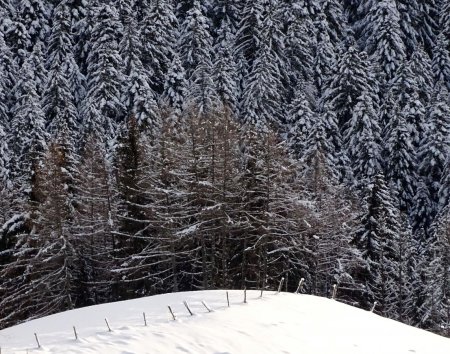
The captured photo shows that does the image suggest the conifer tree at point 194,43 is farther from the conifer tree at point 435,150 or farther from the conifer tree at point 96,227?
the conifer tree at point 96,227

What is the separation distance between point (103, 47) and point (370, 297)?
150 feet

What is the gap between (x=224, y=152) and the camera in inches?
1374

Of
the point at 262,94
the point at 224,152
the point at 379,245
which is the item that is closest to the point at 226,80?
the point at 262,94

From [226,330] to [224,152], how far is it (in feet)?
75.9

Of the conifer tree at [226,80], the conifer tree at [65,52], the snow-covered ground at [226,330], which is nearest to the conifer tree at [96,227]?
the snow-covered ground at [226,330]

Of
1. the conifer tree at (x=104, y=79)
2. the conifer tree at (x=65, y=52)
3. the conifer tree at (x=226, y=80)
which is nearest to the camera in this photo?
the conifer tree at (x=104, y=79)

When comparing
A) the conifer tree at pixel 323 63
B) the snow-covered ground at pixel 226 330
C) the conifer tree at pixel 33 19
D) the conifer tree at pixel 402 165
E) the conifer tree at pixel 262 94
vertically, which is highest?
the conifer tree at pixel 33 19

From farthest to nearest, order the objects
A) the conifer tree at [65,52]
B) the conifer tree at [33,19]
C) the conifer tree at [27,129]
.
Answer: the conifer tree at [33,19], the conifer tree at [65,52], the conifer tree at [27,129]

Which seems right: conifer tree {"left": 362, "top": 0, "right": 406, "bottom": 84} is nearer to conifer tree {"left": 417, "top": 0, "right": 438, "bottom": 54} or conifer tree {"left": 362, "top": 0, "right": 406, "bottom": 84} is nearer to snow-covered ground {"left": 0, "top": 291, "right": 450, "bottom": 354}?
conifer tree {"left": 417, "top": 0, "right": 438, "bottom": 54}

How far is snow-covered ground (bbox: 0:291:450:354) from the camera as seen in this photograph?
37.3ft

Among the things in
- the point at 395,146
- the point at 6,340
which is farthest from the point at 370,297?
the point at 6,340

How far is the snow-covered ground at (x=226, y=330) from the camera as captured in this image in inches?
448

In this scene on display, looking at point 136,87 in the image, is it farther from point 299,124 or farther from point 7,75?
point 7,75

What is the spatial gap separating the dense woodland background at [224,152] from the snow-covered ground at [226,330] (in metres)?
13.3
